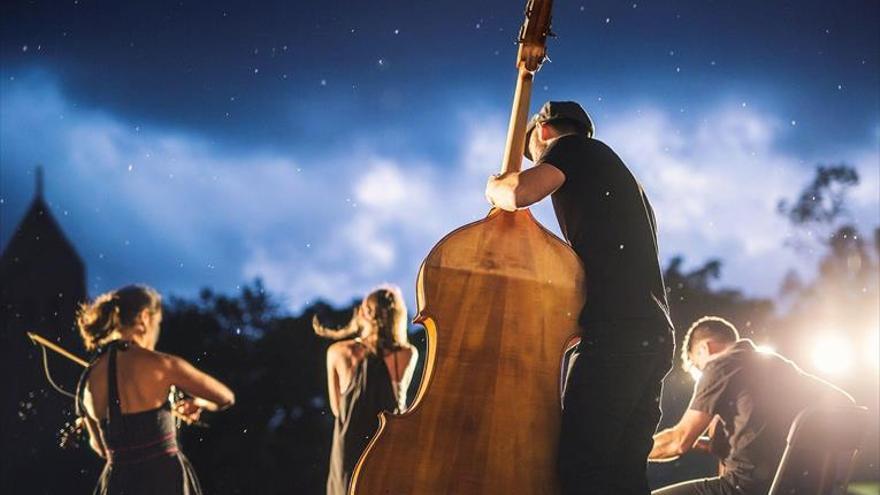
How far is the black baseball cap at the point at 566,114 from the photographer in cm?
283

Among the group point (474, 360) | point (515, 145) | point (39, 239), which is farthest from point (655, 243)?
point (39, 239)

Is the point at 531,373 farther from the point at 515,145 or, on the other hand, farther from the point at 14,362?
the point at 14,362

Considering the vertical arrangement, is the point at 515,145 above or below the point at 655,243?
above

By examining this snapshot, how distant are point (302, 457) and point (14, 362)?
748 inches

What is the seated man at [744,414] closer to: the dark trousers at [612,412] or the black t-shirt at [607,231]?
the dark trousers at [612,412]

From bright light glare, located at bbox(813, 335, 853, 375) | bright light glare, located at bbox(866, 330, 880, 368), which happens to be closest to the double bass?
bright light glare, located at bbox(866, 330, 880, 368)

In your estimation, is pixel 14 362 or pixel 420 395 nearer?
pixel 420 395

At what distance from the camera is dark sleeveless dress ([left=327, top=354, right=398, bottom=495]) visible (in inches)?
192

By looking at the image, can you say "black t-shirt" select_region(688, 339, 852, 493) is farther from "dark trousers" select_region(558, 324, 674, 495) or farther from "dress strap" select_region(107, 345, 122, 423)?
"dress strap" select_region(107, 345, 122, 423)

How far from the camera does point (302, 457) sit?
2772cm

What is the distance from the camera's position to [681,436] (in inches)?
154

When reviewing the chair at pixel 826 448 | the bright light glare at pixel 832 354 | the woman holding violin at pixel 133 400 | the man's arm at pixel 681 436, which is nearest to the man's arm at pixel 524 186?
the chair at pixel 826 448

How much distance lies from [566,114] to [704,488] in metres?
2.49

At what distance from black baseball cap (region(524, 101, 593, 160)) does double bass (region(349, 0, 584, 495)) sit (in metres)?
0.55
